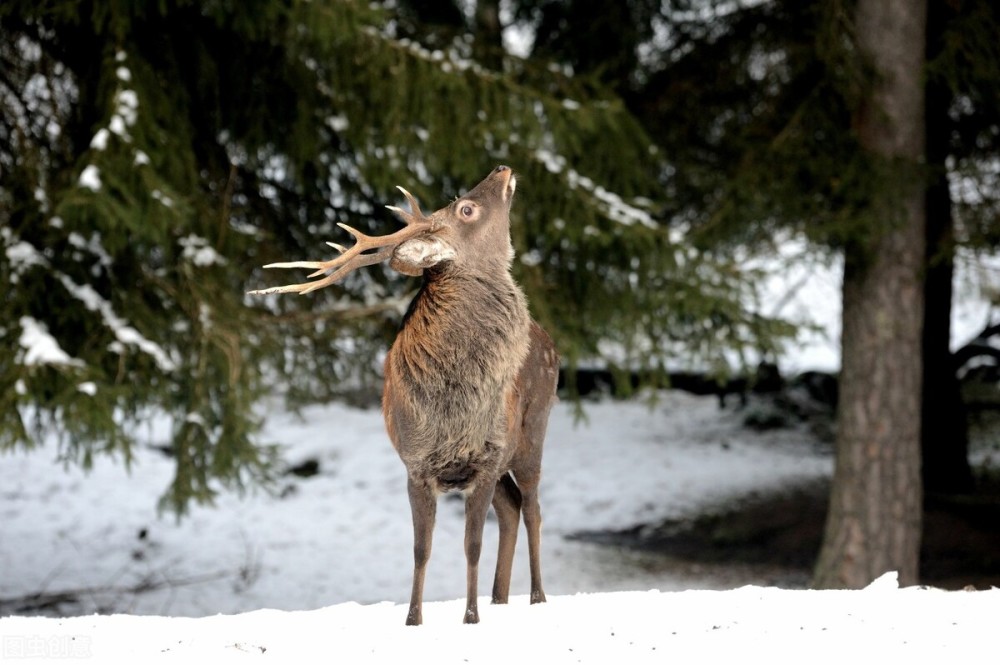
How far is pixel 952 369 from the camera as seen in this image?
480 inches

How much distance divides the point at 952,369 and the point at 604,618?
9657mm

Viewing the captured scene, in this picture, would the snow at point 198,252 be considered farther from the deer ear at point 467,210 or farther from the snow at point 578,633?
the deer ear at point 467,210

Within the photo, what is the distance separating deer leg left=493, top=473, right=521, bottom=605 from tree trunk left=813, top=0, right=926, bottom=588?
567cm

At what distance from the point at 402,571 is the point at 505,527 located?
742 centimetres

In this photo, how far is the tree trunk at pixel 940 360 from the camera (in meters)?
10.5

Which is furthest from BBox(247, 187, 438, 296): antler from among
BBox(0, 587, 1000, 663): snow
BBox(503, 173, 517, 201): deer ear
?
BBox(0, 587, 1000, 663): snow

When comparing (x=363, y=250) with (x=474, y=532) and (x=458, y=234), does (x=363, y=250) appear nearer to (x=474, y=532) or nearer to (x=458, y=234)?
(x=458, y=234)

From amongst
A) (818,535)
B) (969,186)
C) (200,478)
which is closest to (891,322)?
(969,186)

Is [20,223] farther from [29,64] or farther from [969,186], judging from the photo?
[969,186]

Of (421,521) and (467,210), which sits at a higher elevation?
(467,210)

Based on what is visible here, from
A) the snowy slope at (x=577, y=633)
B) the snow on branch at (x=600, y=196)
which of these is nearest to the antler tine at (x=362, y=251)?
the snowy slope at (x=577, y=633)

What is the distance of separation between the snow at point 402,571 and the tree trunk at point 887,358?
4.50ft

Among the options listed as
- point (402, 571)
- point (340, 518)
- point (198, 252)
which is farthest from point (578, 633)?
point (340, 518)

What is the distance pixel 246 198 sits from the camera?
817cm
